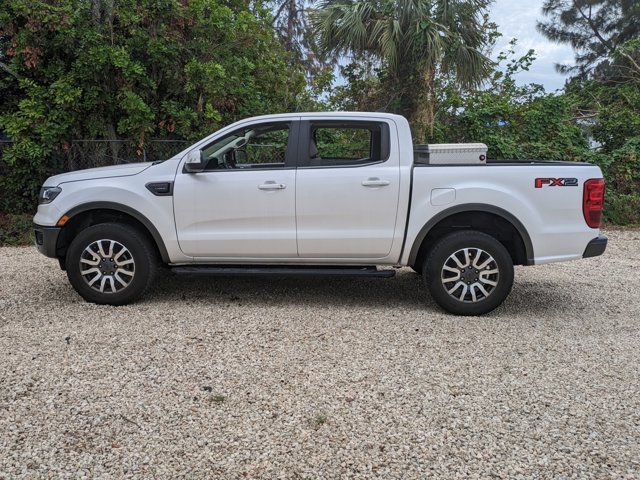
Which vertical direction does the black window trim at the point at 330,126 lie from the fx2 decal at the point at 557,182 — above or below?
above

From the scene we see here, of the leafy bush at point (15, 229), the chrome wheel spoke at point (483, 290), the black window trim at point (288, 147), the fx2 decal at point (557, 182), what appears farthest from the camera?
the leafy bush at point (15, 229)

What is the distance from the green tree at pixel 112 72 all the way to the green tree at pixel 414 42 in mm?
2462

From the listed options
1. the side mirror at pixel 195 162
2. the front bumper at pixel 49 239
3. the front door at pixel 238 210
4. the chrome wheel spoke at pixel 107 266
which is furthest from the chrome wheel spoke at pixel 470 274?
the front bumper at pixel 49 239

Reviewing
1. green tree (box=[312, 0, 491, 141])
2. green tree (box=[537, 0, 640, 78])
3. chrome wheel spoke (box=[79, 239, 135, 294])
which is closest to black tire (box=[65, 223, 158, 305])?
chrome wheel spoke (box=[79, 239, 135, 294])

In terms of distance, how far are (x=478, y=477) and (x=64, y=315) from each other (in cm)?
390

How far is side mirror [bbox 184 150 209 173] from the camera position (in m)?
5.02

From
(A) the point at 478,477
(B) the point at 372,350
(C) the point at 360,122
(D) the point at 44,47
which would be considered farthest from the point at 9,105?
(A) the point at 478,477

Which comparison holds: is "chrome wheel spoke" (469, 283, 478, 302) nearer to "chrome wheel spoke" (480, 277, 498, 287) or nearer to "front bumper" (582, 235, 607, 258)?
"chrome wheel spoke" (480, 277, 498, 287)

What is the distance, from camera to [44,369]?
12.5ft

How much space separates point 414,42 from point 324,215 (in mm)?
7698

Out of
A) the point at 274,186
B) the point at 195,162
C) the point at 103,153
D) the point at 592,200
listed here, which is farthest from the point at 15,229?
the point at 592,200

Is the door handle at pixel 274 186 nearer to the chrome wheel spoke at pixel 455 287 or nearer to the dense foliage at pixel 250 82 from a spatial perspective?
the chrome wheel spoke at pixel 455 287

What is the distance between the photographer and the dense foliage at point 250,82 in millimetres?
8844

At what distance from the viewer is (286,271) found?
512cm
